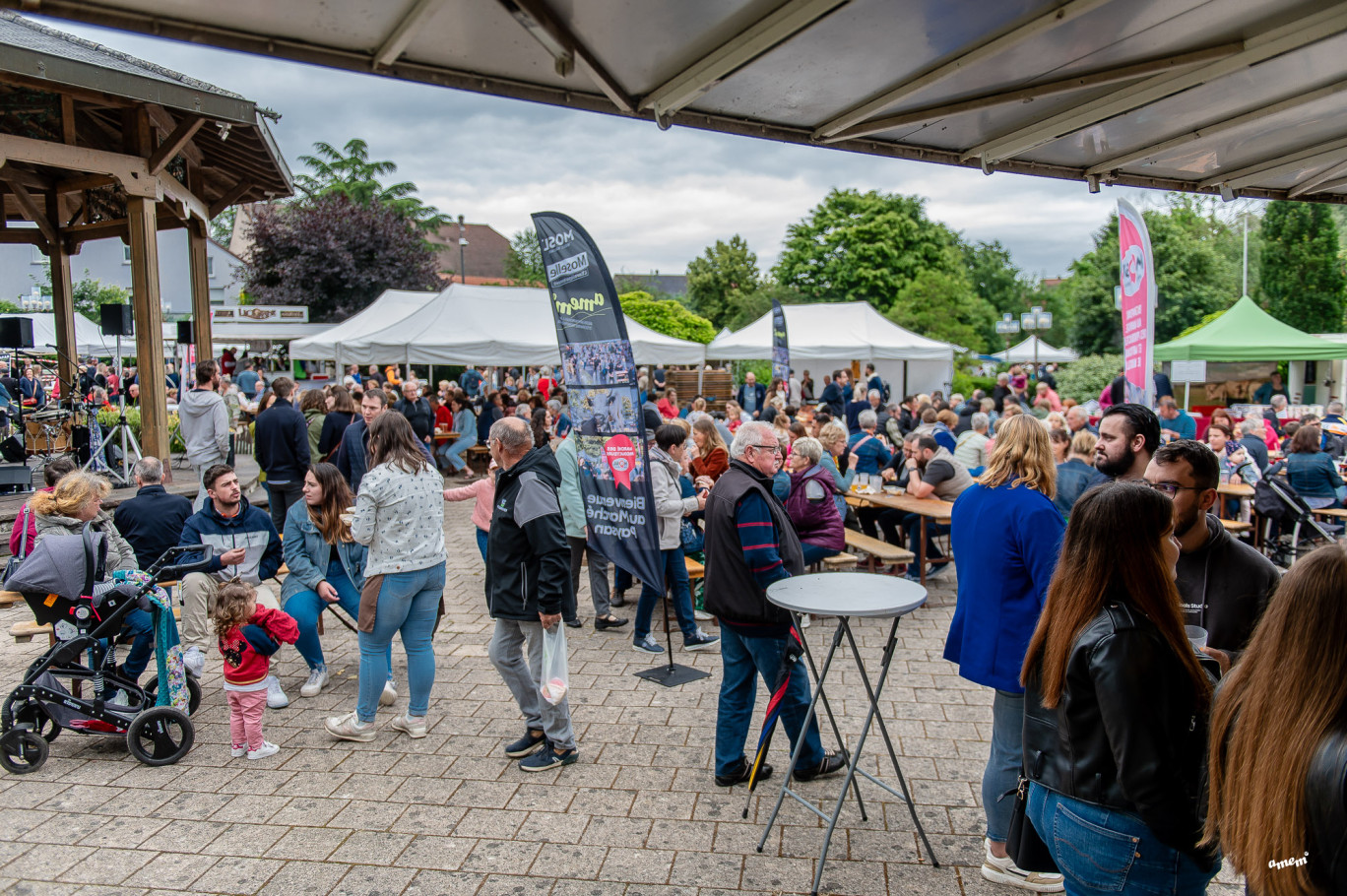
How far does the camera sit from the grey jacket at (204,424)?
26.1 ft

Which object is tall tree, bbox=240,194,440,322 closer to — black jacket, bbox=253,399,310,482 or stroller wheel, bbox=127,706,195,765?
black jacket, bbox=253,399,310,482

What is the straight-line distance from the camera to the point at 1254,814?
1533 millimetres

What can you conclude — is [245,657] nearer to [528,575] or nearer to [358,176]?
[528,575]

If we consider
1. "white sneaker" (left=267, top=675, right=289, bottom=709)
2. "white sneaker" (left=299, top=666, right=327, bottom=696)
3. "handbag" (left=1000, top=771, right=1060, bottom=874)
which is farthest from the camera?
"white sneaker" (left=299, top=666, right=327, bottom=696)

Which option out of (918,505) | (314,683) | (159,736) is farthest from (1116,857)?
(918,505)

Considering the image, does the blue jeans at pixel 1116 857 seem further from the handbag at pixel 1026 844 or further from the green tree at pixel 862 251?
the green tree at pixel 862 251

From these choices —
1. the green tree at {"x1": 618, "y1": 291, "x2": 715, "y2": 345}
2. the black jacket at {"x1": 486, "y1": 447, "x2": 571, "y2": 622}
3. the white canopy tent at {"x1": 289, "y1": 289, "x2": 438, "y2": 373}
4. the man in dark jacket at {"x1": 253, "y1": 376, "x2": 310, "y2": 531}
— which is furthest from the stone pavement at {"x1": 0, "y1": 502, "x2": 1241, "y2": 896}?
the green tree at {"x1": 618, "y1": 291, "x2": 715, "y2": 345}

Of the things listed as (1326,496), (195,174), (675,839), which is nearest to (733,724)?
(675,839)

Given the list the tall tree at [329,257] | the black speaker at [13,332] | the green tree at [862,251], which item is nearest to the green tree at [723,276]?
→ the green tree at [862,251]

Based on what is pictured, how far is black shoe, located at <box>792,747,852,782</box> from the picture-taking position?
407 cm

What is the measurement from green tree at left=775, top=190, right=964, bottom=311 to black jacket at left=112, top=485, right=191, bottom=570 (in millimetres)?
41471

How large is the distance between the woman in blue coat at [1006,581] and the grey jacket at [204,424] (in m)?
7.08

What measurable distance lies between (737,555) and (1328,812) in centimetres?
255

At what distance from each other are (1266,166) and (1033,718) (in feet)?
8.21
